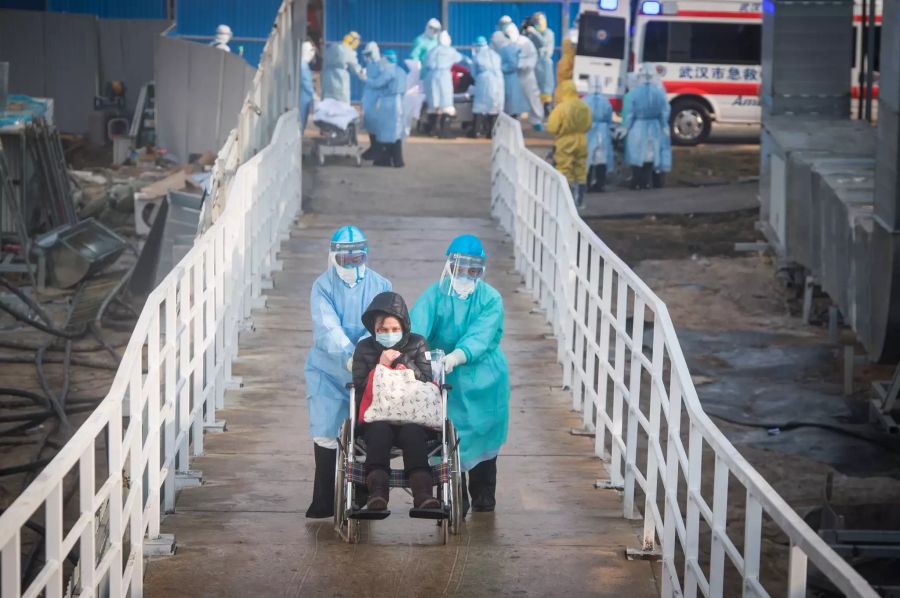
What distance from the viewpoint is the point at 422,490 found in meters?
5.84

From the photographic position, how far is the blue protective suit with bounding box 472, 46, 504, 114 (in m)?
23.5

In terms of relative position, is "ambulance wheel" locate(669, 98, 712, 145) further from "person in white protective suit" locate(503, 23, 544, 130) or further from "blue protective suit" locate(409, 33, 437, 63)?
"blue protective suit" locate(409, 33, 437, 63)

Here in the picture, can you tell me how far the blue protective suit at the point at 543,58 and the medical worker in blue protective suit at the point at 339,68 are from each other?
4394 millimetres

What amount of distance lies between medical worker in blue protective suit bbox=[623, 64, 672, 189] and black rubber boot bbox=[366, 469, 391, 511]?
15.5 m

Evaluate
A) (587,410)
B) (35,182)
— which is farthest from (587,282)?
(35,182)

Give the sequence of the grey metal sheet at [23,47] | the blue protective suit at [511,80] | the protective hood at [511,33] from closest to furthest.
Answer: the blue protective suit at [511,80] < the protective hood at [511,33] < the grey metal sheet at [23,47]

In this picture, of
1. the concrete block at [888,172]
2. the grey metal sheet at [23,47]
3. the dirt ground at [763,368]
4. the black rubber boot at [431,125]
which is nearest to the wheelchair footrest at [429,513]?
the dirt ground at [763,368]

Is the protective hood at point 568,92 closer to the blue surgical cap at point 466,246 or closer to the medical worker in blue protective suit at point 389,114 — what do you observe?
the medical worker in blue protective suit at point 389,114

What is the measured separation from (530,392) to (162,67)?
1591cm

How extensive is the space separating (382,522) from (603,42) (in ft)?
62.0

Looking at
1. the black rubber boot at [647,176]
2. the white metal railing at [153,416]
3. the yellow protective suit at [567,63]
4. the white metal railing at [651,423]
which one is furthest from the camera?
the yellow protective suit at [567,63]

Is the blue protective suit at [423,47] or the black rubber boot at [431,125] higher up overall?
the blue protective suit at [423,47]

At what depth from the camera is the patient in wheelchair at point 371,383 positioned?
19.2 feet

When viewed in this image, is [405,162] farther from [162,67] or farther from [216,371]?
[216,371]
